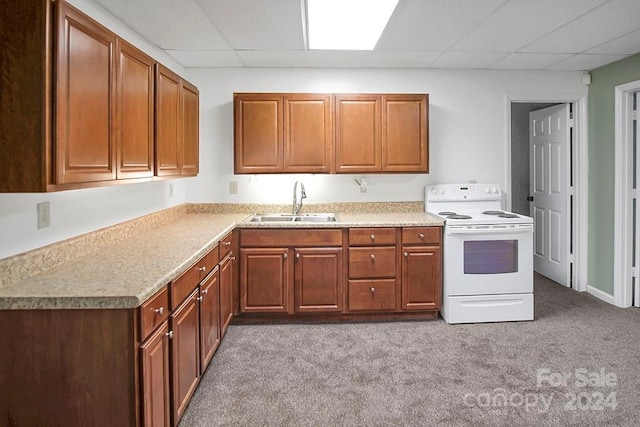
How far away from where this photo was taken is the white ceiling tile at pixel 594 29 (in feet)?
8.98

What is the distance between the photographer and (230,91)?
415 centimetres

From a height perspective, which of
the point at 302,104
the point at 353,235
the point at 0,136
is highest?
the point at 302,104

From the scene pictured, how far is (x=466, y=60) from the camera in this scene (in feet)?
12.9

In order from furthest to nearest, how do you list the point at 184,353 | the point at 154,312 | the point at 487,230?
the point at 487,230
the point at 184,353
the point at 154,312

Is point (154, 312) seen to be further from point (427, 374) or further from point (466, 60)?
point (466, 60)

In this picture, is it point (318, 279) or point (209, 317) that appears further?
point (318, 279)

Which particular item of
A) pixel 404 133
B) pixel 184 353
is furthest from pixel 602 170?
pixel 184 353

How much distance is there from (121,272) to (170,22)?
1.83m

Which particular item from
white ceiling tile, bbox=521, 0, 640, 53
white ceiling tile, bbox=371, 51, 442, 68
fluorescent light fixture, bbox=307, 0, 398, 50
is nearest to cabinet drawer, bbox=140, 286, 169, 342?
fluorescent light fixture, bbox=307, 0, 398, 50

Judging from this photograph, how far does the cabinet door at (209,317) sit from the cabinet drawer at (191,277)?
67mm

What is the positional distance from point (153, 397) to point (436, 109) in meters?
3.50

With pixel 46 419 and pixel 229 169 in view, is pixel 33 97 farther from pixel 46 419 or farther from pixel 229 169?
pixel 229 169

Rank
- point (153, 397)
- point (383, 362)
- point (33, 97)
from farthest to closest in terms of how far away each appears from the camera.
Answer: point (383, 362) → point (153, 397) → point (33, 97)

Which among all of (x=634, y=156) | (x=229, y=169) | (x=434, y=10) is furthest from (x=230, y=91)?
(x=634, y=156)
